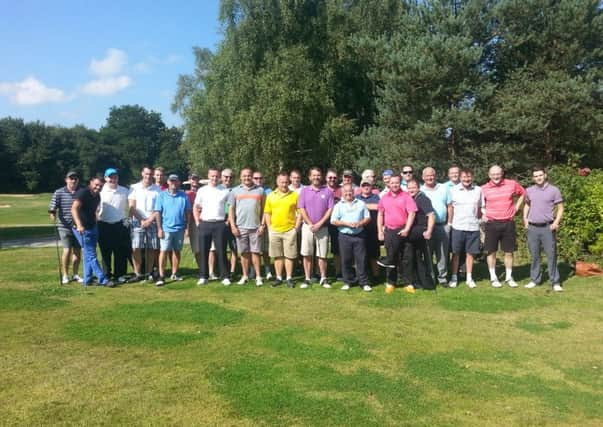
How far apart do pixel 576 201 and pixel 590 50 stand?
30.5 ft

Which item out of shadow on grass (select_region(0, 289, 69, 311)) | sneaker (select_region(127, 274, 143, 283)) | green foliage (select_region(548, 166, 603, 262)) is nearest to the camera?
shadow on grass (select_region(0, 289, 69, 311))

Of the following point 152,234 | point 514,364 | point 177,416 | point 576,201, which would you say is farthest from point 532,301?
point 152,234

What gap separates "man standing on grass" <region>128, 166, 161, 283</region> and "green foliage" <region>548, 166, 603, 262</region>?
757 cm

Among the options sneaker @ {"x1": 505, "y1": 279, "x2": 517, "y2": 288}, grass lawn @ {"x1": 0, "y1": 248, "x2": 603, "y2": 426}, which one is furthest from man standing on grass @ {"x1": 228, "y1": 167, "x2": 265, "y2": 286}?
sneaker @ {"x1": 505, "y1": 279, "x2": 517, "y2": 288}

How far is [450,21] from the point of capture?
16531 millimetres

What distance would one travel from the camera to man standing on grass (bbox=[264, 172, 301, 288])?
8.35 meters

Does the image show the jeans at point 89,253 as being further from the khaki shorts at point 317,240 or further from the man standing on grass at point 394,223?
the man standing on grass at point 394,223

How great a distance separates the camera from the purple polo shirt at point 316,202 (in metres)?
8.26

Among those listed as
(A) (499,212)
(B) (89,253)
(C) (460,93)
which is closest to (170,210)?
(B) (89,253)

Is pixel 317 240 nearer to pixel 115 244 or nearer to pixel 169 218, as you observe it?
pixel 169 218

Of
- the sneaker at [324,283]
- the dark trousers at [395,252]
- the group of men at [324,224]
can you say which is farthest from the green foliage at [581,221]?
the sneaker at [324,283]

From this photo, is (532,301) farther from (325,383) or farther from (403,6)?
(403,6)

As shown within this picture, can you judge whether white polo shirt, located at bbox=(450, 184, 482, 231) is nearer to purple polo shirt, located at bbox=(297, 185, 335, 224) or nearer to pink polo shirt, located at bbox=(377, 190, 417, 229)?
pink polo shirt, located at bbox=(377, 190, 417, 229)

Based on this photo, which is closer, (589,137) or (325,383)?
(325,383)
